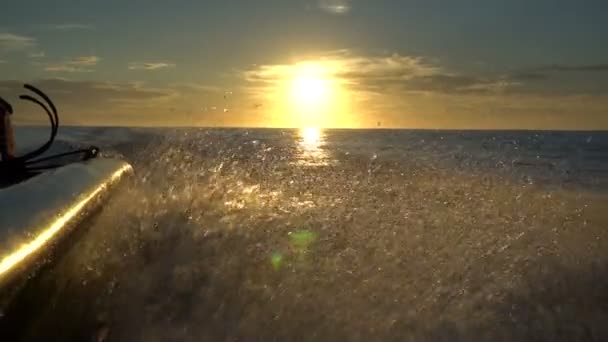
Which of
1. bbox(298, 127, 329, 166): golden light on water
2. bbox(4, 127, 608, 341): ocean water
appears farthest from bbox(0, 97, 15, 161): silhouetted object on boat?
bbox(298, 127, 329, 166): golden light on water

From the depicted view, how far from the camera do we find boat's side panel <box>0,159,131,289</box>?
2189 mm

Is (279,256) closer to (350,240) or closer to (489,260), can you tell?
(350,240)

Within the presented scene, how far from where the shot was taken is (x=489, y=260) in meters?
5.62

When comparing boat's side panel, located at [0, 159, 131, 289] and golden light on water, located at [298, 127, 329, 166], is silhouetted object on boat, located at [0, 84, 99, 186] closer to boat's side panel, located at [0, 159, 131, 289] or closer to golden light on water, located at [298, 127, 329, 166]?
boat's side panel, located at [0, 159, 131, 289]

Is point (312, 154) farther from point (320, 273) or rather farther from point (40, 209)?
point (40, 209)

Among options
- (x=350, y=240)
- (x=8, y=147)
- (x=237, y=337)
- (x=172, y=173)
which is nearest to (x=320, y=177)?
(x=172, y=173)

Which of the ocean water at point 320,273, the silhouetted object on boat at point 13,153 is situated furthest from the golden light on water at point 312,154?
the silhouetted object on boat at point 13,153

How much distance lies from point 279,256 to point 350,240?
106 cm

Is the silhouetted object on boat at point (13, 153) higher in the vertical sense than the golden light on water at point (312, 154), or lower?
higher

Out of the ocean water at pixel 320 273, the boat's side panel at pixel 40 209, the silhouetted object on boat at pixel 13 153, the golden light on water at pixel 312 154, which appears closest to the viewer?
the boat's side panel at pixel 40 209

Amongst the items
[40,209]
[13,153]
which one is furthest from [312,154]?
[40,209]

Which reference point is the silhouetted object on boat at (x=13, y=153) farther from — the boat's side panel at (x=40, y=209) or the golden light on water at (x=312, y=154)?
the golden light on water at (x=312, y=154)

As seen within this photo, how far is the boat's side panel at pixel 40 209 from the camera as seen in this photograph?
2189 mm

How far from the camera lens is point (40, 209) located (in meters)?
A: 2.83
